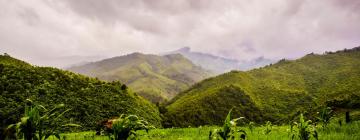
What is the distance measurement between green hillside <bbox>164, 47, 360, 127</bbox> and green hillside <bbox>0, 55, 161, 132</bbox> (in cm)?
1169

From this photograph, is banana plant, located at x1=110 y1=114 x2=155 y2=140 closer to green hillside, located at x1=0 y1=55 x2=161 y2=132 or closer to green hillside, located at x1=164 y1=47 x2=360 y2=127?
green hillside, located at x1=0 y1=55 x2=161 y2=132

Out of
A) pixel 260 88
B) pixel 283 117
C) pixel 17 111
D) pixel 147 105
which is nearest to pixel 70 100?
pixel 17 111

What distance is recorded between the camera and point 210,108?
87.2 m

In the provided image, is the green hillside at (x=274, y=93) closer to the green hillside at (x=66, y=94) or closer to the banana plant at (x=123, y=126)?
the green hillside at (x=66, y=94)

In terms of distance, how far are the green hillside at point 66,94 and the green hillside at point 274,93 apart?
11687mm

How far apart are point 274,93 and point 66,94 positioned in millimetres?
76126

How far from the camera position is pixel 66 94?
48.1 meters

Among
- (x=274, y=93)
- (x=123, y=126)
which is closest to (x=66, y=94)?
(x=123, y=126)

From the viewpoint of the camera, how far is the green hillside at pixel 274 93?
265ft

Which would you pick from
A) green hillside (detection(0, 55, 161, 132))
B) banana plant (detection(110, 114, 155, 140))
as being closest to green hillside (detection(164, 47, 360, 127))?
green hillside (detection(0, 55, 161, 132))

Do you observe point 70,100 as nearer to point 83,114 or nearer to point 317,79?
point 83,114

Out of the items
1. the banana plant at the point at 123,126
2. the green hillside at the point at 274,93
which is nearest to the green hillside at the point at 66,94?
the green hillside at the point at 274,93

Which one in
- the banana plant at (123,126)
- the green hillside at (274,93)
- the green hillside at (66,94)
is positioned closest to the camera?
the banana plant at (123,126)

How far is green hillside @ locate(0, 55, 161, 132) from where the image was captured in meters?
40.9
